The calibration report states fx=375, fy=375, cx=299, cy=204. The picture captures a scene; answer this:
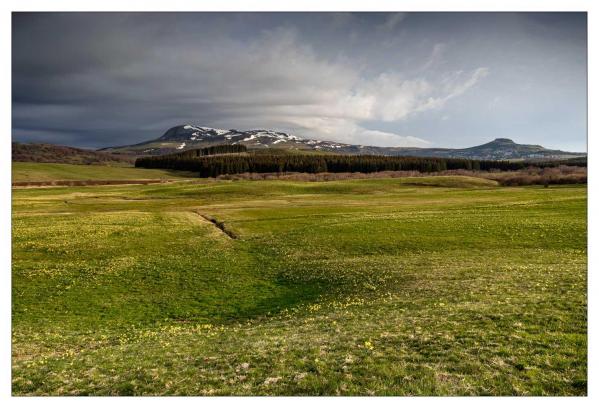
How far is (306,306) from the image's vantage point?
2775 cm

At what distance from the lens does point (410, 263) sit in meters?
38.0

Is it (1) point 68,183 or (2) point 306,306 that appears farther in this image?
(1) point 68,183

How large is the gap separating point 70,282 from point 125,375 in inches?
985

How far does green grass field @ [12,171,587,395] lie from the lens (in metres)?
13.8

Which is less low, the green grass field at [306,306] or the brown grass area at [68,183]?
A: the brown grass area at [68,183]

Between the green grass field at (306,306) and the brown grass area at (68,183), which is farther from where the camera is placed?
the brown grass area at (68,183)

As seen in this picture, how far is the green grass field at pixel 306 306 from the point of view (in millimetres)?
13828

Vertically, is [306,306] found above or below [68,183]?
below

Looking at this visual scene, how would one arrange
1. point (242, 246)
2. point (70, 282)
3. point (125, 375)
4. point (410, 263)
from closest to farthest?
point (125, 375) < point (70, 282) < point (410, 263) < point (242, 246)

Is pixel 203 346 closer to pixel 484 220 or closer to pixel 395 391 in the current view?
pixel 395 391

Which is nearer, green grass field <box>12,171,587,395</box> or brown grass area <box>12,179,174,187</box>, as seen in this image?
green grass field <box>12,171,587,395</box>

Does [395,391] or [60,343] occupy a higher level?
[395,391]

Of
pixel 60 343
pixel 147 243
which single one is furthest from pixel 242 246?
pixel 60 343

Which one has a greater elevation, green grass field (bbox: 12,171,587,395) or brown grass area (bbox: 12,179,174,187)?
brown grass area (bbox: 12,179,174,187)
